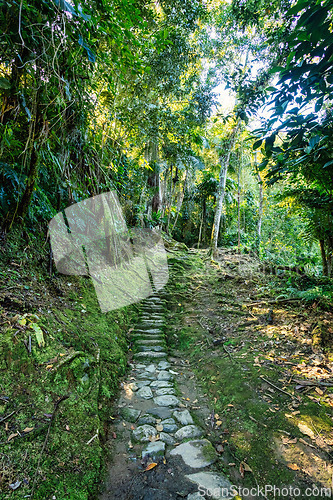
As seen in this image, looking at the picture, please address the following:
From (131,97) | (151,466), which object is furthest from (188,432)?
(131,97)

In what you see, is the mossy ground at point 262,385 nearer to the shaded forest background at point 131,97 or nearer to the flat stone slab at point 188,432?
the flat stone slab at point 188,432

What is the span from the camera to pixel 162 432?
2619mm

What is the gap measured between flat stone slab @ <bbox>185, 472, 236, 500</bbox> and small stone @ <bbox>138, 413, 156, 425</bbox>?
2.60 ft

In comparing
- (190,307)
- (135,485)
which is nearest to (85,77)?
(135,485)

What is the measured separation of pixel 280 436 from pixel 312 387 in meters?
0.78

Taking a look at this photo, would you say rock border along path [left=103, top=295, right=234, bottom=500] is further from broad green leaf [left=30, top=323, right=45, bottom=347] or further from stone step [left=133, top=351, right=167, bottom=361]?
broad green leaf [left=30, top=323, right=45, bottom=347]

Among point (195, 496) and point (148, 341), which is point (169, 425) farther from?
point (148, 341)

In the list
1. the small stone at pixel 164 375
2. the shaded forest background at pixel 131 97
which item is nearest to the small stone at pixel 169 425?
the small stone at pixel 164 375

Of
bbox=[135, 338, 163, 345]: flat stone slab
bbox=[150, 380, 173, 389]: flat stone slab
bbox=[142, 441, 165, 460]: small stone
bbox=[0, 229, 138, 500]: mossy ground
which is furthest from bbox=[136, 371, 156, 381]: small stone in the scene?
bbox=[142, 441, 165, 460]: small stone

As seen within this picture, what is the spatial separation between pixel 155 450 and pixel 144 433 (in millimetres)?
266

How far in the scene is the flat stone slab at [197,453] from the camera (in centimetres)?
221

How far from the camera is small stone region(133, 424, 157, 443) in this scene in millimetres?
2514

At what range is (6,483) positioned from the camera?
57.0 inches

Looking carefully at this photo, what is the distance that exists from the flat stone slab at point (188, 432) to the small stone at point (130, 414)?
54 centimetres
